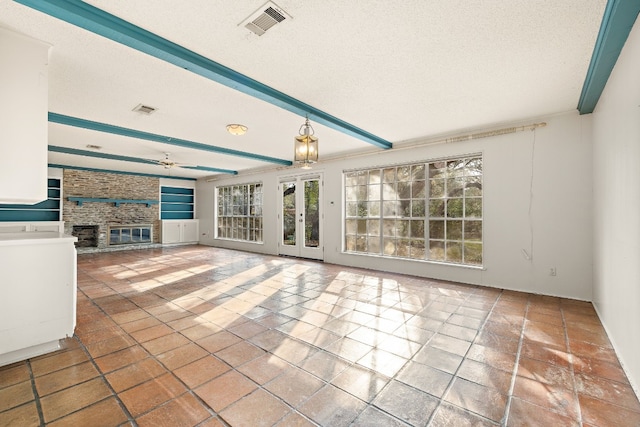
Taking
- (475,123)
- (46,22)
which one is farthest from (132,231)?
(475,123)

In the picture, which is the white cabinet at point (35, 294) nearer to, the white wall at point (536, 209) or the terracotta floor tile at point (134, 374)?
the terracotta floor tile at point (134, 374)

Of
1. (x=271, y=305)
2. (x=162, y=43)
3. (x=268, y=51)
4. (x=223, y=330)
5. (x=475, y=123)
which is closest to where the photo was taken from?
(x=162, y=43)

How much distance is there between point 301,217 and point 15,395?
5556 millimetres

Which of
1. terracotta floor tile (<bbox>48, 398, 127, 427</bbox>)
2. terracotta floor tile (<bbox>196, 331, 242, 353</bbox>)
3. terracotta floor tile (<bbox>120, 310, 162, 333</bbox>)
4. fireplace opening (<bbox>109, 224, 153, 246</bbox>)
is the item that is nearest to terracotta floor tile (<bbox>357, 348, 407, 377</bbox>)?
terracotta floor tile (<bbox>196, 331, 242, 353</bbox>)

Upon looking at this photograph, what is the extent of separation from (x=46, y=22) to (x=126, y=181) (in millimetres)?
8039

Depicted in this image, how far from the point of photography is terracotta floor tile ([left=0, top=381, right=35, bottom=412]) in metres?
1.65

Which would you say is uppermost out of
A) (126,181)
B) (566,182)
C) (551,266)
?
(126,181)

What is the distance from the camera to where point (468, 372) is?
2.02 metres

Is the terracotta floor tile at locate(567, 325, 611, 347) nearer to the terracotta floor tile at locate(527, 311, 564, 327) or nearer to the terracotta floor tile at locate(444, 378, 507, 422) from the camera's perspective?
the terracotta floor tile at locate(527, 311, 564, 327)

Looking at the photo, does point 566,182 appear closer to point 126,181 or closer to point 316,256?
point 316,256

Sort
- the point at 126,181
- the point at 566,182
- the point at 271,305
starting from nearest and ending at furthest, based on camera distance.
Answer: the point at 271,305, the point at 566,182, the point at 126,181

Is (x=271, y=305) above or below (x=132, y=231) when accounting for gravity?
below

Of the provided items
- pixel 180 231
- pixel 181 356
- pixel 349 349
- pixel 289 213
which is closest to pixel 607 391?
pixel 349 349

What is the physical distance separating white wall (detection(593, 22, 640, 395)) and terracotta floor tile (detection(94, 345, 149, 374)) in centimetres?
342
